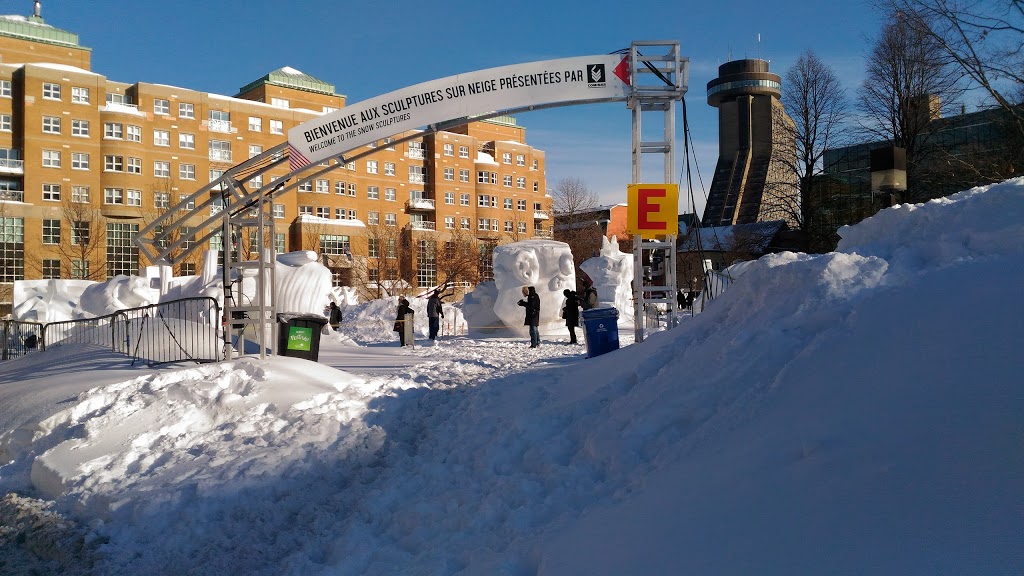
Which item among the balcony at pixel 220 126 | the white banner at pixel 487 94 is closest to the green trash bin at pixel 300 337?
the white banner at pixel 487 94

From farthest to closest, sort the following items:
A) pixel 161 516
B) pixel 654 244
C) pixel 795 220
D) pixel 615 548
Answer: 1. pixel 795 220
2. pixel 654 244
3. pixel 161 516
4. pixel 615 548

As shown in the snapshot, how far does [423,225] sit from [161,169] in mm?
23428

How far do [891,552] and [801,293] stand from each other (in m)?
3.83

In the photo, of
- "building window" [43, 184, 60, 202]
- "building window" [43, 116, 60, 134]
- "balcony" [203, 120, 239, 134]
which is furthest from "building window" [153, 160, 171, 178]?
"building window" [43, 116, 60, 134]

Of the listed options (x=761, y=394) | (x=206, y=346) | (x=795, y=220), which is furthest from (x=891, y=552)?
(x=795, y=220)

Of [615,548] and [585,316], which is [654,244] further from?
[615,548]

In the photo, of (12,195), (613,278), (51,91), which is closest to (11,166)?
(12,195)

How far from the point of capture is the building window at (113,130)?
5666 cm

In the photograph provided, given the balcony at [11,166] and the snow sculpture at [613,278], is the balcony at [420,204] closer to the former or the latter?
the balcony at [11,166]

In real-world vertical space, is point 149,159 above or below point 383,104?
above

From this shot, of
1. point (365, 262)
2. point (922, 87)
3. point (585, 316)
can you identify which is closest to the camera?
point (585, 316)

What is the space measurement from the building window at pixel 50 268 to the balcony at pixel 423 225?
2826cm

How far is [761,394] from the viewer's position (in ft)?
18.1

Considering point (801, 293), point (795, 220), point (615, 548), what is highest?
point (795, 220)
